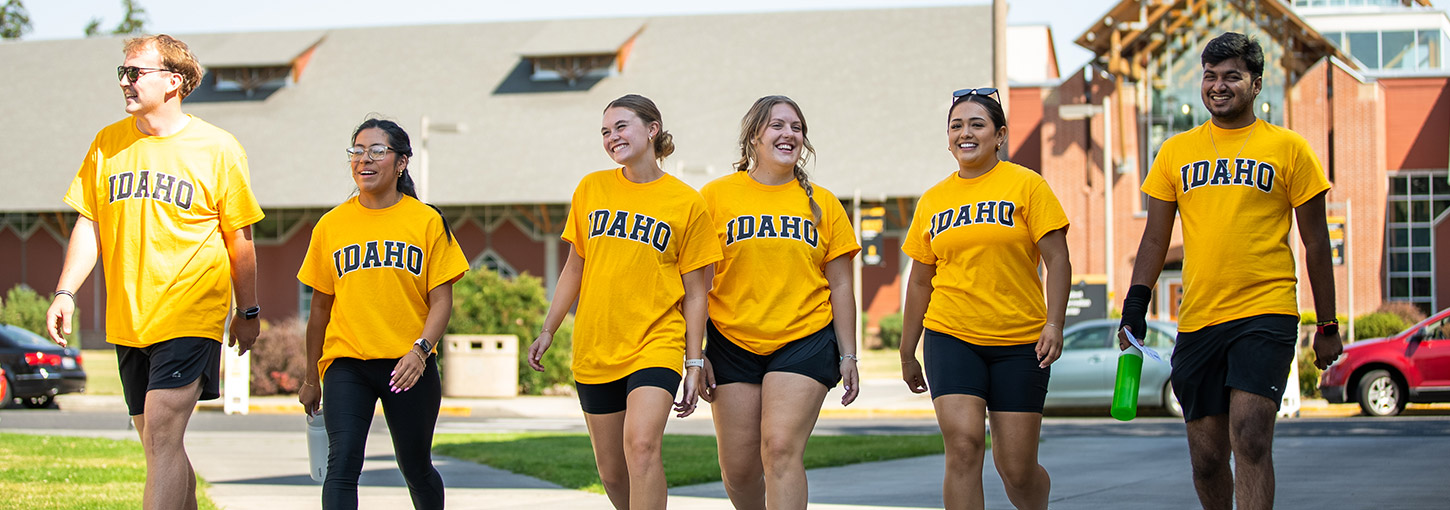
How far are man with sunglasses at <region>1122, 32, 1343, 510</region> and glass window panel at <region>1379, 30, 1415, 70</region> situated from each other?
130ft

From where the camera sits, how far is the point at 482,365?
22.8 m

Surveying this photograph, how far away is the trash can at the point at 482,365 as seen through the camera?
22766 mm

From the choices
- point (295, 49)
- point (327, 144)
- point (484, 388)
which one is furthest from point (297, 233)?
point (484, 388)

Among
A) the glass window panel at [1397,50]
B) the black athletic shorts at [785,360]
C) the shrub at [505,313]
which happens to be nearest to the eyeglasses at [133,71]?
the black athletic shorts at [785,360]

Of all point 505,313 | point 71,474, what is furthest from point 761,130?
point 505,313

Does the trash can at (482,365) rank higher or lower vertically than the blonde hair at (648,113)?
lower

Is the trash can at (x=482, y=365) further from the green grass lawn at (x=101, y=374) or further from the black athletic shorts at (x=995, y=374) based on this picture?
the black athletic shorts at (x=995, y=374)

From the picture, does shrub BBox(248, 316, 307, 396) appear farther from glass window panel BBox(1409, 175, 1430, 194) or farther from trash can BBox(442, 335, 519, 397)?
glass window panel BBox(1409, 175, 1430, 194)

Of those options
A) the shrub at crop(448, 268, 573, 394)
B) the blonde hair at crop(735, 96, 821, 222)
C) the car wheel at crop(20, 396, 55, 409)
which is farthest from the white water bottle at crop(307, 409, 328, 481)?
the car wheel at crop(20, 396, 55, 409)

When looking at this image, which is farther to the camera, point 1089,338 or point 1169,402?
point 1089,338

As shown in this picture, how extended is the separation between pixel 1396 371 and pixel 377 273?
15769 millimetres

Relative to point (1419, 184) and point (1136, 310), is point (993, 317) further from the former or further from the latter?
point (1419, 184)

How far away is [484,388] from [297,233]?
24987 millimetres

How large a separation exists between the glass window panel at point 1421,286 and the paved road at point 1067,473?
2172 cm
